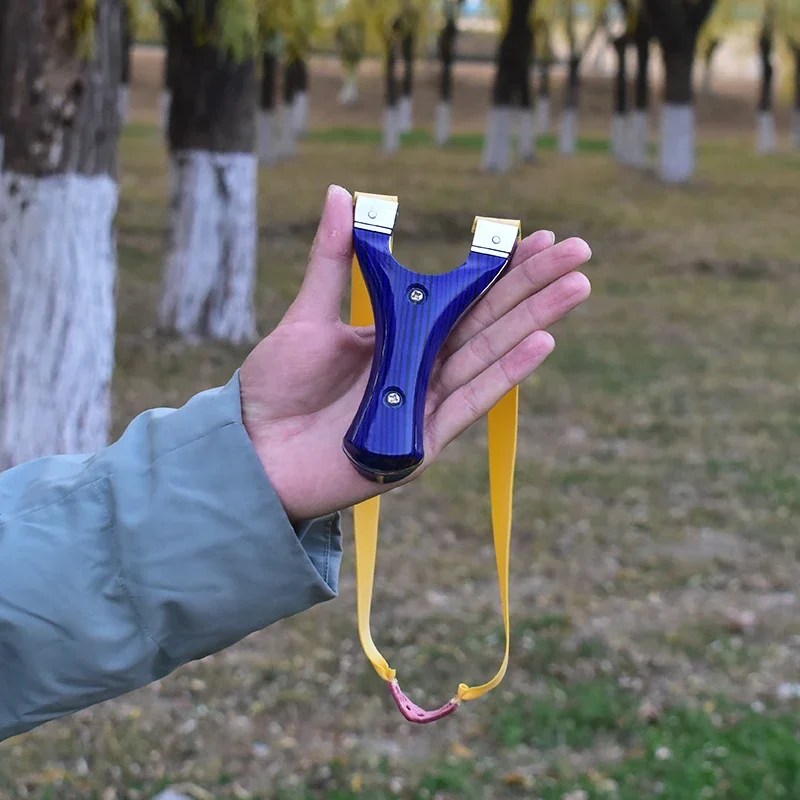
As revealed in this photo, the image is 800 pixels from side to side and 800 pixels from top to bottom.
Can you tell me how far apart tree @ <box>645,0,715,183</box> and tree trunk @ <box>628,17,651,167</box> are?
3.09m

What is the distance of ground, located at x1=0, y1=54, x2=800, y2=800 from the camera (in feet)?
10.9

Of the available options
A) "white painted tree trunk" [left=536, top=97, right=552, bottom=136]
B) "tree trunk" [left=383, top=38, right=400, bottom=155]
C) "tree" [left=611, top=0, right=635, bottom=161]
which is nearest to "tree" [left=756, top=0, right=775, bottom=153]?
"tree" [left=611, top=0, right=635, bottom=161]

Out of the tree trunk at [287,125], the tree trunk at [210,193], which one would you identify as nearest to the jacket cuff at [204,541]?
the tree trunk at [210,193]

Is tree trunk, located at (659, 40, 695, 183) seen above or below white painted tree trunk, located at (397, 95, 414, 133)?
above

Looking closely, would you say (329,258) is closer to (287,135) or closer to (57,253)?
(57,253)

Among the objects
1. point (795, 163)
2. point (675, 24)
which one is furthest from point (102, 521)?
point (795, 163)

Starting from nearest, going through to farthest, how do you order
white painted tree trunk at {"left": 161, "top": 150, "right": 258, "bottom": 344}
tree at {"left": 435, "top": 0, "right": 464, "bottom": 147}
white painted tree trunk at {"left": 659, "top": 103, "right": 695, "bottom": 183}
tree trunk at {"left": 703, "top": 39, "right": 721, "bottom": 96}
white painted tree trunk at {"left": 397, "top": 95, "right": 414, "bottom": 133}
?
white painted tree trunk at {"left": 161, "top": 150, "right": 258, "bottom": 344}
white painted tree trunk at {"left": 659, "top": 103, "right": 695, "bottom": 183}
tree at {"left": 435, "top": 0, "right": 464, "bottom": 147}
tree trunk at {"left": 703, "top": 39, "right": 721, "bottom": 96}
white painted tree trunk at {"left": 397, "top": 95, "right": 414, "bottom": 133}

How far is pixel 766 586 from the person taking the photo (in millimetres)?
4637

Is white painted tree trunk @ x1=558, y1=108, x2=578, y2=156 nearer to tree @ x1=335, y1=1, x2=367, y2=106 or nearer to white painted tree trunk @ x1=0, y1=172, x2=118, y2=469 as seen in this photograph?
tree @ x1=335, y1=1, x2=367, y2=106

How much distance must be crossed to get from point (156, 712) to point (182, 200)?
16.2 feet

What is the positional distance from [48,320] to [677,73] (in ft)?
53.8

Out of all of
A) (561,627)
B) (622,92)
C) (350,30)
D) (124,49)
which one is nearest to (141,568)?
(561,627)

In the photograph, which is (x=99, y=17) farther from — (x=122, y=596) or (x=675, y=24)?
(x=675, y=24)

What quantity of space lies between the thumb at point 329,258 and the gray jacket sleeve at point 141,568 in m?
0.17
